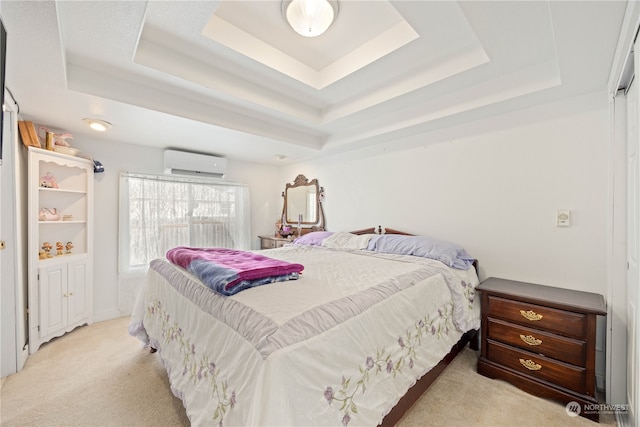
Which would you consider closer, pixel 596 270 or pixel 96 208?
pixel 596 270

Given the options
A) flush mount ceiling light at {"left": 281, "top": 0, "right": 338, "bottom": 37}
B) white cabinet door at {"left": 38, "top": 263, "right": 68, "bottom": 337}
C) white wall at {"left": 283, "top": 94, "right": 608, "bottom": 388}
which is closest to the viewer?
flush mount ceiling light at {"left": 281, "top": 0, "right": 338, "bottom": 37}

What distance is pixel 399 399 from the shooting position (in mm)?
1402

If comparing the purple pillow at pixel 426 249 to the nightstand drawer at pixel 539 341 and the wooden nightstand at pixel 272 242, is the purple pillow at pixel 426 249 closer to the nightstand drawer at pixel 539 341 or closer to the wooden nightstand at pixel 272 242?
the nightstand drawer at pixel 539 341

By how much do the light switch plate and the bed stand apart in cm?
79

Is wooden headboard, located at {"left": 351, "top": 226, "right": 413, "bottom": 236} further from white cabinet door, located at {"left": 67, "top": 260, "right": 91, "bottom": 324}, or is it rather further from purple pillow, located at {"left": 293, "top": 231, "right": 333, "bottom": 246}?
white cabinet door, located at {"left": 67, "top": 260, "right": 91, "bottom": 324}

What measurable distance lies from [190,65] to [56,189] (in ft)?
6.33

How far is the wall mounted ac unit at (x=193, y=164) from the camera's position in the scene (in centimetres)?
341

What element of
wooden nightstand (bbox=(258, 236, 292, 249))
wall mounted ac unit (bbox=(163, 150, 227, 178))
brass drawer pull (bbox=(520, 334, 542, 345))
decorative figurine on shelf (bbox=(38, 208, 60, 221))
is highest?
wall mounted ac unit (bbox=(163, 150, 227, 178))

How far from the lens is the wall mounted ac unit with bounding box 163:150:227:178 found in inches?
134

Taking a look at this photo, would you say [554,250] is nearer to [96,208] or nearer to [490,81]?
[490,81]

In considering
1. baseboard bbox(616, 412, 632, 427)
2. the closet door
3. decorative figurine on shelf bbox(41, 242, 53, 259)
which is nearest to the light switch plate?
the closet door

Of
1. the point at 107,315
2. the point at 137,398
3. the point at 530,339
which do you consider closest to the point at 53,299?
the point at 107,315

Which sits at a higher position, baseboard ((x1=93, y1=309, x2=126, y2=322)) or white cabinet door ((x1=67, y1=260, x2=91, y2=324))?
white cabinet door ((x1=67, y1=260, x2=91, y2=324))

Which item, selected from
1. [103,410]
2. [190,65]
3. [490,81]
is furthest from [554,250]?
[103,410]
